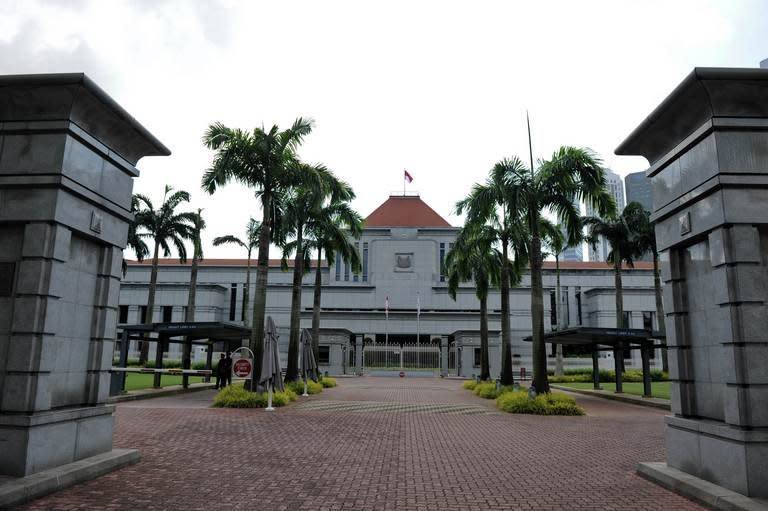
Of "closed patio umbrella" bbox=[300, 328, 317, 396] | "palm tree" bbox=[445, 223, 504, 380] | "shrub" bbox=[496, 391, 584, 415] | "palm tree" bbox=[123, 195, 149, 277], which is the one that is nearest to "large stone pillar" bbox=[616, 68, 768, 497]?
"shrub" bbox=[496, 391, 584, 415]

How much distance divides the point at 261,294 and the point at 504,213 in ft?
33.7

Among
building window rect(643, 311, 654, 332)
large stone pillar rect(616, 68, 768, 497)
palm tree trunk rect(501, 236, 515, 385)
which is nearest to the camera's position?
large stone pillar rect(616, 68, 768, 497)

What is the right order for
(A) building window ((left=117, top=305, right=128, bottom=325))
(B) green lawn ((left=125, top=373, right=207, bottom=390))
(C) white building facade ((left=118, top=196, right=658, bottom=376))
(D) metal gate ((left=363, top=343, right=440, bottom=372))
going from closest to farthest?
(B) green lawn ((left=125, top=373, right=207, bottom=390)), (D) metal gate ((left=363, top=343, right=440, bottom=372)), (C) white building facade ((left=118, top=196, right=658, bottom=376)), (A) building window ((left=117, top=305, right=128, bottom=325))

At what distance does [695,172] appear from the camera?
23.7 ft

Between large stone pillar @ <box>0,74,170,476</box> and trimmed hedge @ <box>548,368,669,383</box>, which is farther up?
large stone pillar @ <box>0,74,170,476</box>

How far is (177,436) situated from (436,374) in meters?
38.4

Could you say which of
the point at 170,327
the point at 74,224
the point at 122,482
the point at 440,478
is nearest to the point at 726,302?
the point at 440,478

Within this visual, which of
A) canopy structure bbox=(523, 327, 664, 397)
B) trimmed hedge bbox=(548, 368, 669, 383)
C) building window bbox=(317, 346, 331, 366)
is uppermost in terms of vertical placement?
canopy structure bbox=(523, 327, 664, 397)

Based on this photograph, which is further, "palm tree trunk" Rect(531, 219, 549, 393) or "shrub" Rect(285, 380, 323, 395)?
"shrub" Rect(285, 380, 323, 395)

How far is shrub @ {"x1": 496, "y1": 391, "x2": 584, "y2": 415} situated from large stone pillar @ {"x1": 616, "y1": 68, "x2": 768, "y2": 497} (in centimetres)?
903

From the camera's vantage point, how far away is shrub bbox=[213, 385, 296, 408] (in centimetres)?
1659

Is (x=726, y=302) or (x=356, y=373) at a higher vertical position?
(x=726, y=302)

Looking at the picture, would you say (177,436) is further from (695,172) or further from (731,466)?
(695,172)

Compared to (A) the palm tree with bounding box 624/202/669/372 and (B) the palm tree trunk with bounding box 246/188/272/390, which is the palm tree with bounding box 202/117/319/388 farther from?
(A) the palm tree with bounding box 624/202/669/372
